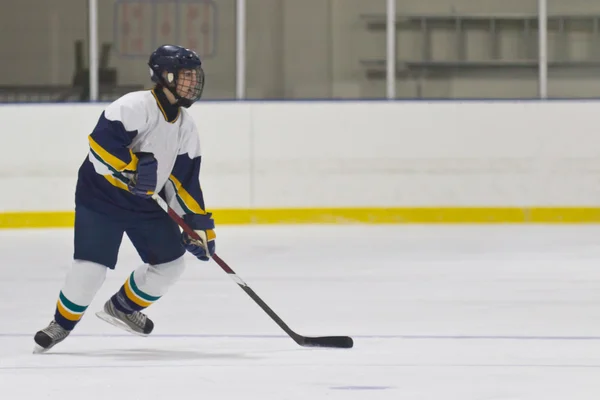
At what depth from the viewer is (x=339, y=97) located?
930 centimetres

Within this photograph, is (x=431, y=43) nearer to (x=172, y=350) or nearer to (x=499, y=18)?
(x=499, y=18)

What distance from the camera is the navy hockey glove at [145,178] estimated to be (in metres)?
3.81

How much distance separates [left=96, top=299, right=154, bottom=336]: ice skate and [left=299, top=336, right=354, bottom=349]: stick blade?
55 centimetres

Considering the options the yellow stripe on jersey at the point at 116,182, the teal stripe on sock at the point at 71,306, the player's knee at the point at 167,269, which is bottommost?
the teal stripe on sock at the point at 71,306

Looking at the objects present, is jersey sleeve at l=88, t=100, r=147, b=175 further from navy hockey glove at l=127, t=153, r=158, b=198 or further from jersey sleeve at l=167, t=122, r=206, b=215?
jersey sleeve at l=167, t=122, r=206, b=215

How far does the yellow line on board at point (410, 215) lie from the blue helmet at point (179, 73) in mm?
4983

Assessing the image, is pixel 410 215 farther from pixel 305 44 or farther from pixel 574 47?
pixel 574 47

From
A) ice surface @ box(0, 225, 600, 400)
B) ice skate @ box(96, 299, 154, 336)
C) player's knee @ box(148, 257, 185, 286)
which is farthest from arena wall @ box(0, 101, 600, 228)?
player's knee @ box(148, 257, 185, 286)

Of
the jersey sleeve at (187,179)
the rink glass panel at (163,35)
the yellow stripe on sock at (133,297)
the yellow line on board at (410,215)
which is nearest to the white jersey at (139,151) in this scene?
the jersey sleeve at (187,179)

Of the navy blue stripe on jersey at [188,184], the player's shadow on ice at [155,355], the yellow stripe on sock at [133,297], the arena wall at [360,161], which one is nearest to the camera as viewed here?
the player's shadow on ice at [155,355]

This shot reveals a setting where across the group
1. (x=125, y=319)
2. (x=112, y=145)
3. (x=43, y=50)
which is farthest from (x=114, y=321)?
(x=43, y=50)

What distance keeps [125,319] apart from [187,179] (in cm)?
49

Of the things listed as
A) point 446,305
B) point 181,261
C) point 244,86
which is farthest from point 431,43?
point 181,261

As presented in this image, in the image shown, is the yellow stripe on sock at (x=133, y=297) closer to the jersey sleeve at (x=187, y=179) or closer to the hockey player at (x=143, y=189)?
the hockey player at (x=143, y=189)
